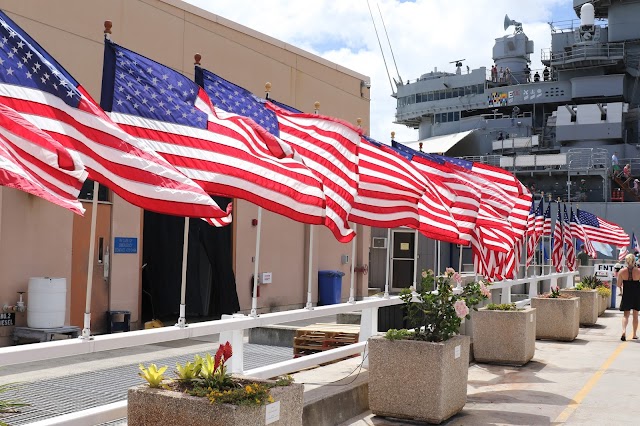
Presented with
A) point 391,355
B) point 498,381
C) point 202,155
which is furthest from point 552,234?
point 202,155

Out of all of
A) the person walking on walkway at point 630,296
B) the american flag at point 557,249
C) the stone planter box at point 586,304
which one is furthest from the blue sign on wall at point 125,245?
the american flag at point 557,249

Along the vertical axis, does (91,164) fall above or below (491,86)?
below

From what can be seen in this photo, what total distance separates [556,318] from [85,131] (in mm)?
13144

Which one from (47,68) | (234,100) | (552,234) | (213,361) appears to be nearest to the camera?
(47,68)

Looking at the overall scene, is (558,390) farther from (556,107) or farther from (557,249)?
(556,107)

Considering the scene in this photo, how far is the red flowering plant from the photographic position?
5422mm

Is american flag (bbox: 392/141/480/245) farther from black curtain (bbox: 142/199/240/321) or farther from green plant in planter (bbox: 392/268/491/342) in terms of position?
black curtain (bbox: 142/199/240/321)

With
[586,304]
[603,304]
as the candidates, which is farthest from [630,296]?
[603,304]

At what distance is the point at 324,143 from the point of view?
31.6ft

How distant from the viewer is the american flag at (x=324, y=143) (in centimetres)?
881

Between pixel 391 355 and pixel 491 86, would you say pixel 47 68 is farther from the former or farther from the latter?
pixel 491 86

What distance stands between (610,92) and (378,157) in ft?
159

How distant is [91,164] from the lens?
5727mm

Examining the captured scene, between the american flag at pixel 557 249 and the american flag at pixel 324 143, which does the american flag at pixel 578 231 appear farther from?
the american flag at pixel 324 143
